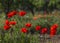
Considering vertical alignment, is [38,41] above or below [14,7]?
above

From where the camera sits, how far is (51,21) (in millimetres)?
13320

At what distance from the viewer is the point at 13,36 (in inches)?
277

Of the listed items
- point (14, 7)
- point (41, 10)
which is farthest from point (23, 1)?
point (41, 10)

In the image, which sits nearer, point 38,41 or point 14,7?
point 38,41

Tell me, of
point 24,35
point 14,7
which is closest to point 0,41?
point 24,35

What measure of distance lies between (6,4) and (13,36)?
26.7 ft

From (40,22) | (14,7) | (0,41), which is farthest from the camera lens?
(14,7)

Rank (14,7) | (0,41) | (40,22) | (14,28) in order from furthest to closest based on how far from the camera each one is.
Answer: (14,7), (40,22), (14,28), (0,41)

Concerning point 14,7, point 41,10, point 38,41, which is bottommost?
point 41,10

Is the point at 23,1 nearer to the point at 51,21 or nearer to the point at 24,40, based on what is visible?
the point at 51,21

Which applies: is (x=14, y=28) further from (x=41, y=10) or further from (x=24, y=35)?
(x=41, y=10)

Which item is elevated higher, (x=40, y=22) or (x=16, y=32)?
(x=16, y=32)

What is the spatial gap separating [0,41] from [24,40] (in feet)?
1.82

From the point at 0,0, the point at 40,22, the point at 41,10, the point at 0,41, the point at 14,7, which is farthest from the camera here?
the point at 41,10
